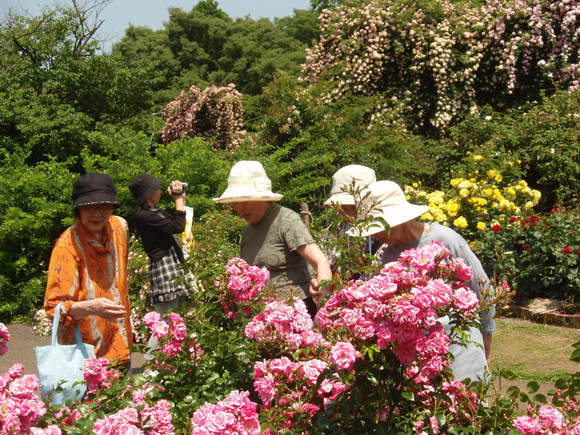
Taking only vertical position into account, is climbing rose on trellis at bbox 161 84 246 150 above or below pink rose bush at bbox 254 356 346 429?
above

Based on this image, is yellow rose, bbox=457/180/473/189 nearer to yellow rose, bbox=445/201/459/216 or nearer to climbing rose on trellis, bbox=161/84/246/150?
yellow rose, bbox=445/201/459/216

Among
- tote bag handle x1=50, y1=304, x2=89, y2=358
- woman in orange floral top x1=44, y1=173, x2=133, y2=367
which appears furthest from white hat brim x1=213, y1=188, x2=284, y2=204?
tote bag handle x1=50, y1=304, x2=89, y2=358

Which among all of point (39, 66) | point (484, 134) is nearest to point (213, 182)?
point (484, 134)

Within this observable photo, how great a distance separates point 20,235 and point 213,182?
2505mm

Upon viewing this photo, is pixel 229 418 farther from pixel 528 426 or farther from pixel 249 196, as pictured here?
pixel 249 196

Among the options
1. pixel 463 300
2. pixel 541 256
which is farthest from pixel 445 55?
pixel 463 300

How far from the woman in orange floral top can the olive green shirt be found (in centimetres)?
67

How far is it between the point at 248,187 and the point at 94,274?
85cm

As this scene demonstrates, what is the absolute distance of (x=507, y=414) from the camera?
189cm

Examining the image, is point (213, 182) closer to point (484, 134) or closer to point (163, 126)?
point (484, 134)

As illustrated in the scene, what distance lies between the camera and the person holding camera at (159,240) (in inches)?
189

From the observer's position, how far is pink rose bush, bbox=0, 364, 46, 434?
1.96 meters

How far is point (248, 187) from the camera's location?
339 centimetres

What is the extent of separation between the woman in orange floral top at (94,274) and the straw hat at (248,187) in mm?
554
